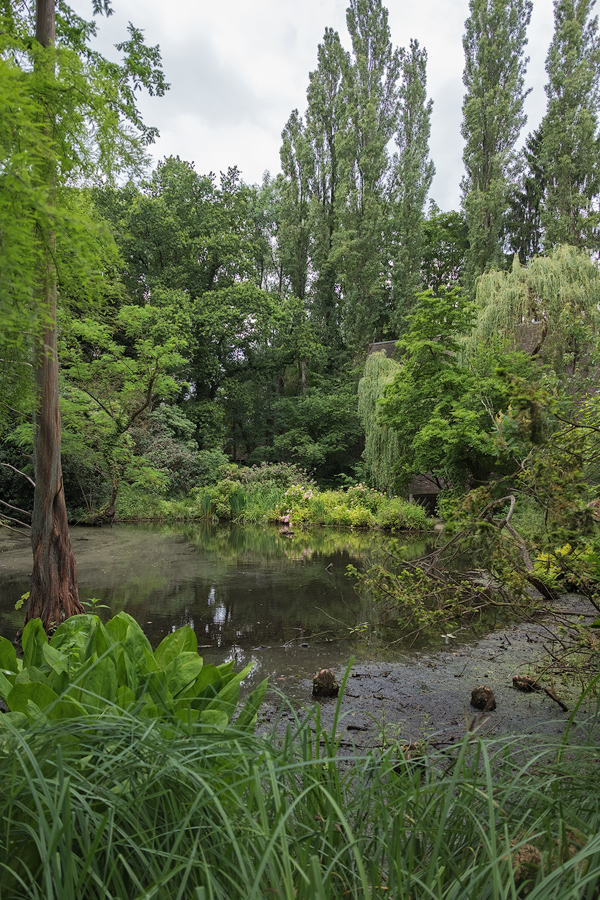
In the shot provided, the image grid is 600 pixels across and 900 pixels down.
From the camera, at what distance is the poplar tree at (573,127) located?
1847cm

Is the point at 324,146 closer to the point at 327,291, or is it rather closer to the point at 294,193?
the point at 294,193

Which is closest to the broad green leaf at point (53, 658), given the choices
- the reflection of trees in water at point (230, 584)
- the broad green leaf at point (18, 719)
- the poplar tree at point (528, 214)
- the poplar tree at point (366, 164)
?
the broad green leaf at point (18, 719)

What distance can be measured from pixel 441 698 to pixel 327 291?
2280 cm

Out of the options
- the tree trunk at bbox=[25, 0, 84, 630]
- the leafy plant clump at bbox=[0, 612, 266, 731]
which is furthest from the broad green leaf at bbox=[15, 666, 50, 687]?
the tree trunk at bbox=[25, 0, 84, 630]

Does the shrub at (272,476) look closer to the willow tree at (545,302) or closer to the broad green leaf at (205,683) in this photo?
the willow tree at (545,302)

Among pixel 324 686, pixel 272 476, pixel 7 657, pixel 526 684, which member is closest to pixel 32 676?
pixel 7 657

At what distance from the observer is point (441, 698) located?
309 cm

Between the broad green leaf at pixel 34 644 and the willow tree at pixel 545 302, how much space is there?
10.8 metres

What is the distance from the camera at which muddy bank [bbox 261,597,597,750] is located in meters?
2.58

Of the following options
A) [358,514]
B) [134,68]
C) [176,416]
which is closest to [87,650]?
[134,68]

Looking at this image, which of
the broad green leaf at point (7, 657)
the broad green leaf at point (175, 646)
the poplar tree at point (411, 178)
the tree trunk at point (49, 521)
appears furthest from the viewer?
the poplar tree at point (411, 178)

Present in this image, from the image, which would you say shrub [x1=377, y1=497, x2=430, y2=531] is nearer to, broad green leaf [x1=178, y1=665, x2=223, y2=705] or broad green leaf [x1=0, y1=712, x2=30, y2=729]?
broad green leaf [x1=178, y1=665, x2=223, y2=705]

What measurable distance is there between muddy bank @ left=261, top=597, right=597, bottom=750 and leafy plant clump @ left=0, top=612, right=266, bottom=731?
818 mm

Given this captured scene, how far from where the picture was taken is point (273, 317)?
21031 mm
